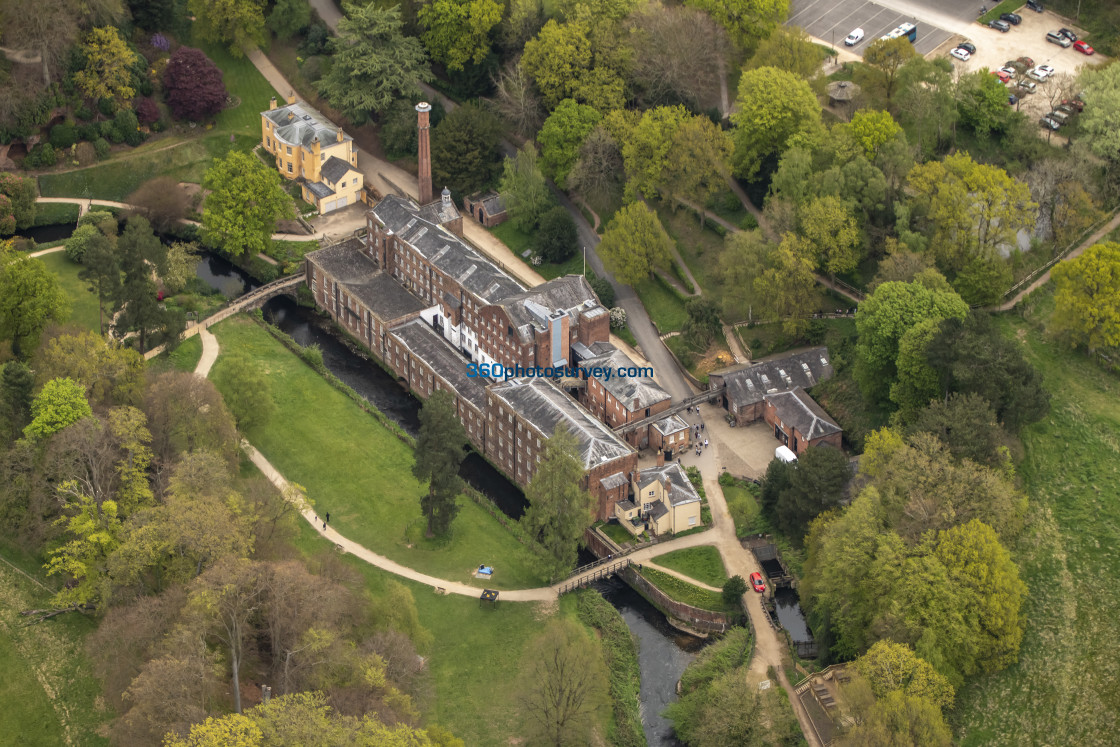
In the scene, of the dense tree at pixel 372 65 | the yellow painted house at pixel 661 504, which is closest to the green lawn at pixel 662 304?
the yellow painted house at pixel 661 504

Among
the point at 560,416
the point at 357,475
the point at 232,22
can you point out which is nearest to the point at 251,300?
the point at 357,475

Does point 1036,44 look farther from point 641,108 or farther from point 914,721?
point 914,721

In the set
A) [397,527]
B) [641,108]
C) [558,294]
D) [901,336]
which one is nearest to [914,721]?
[901,336]

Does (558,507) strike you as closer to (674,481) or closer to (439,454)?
(439,454)

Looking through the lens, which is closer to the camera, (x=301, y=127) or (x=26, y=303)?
(x=26, y=303)

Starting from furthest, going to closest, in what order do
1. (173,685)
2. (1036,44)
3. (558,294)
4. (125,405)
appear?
(1036,44) → (558,294) → (125,405) → (173,685)

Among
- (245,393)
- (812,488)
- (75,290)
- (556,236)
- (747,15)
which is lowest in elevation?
(75,290)

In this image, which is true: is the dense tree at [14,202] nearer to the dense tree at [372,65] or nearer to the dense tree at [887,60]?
the dense tree at [372,65]
